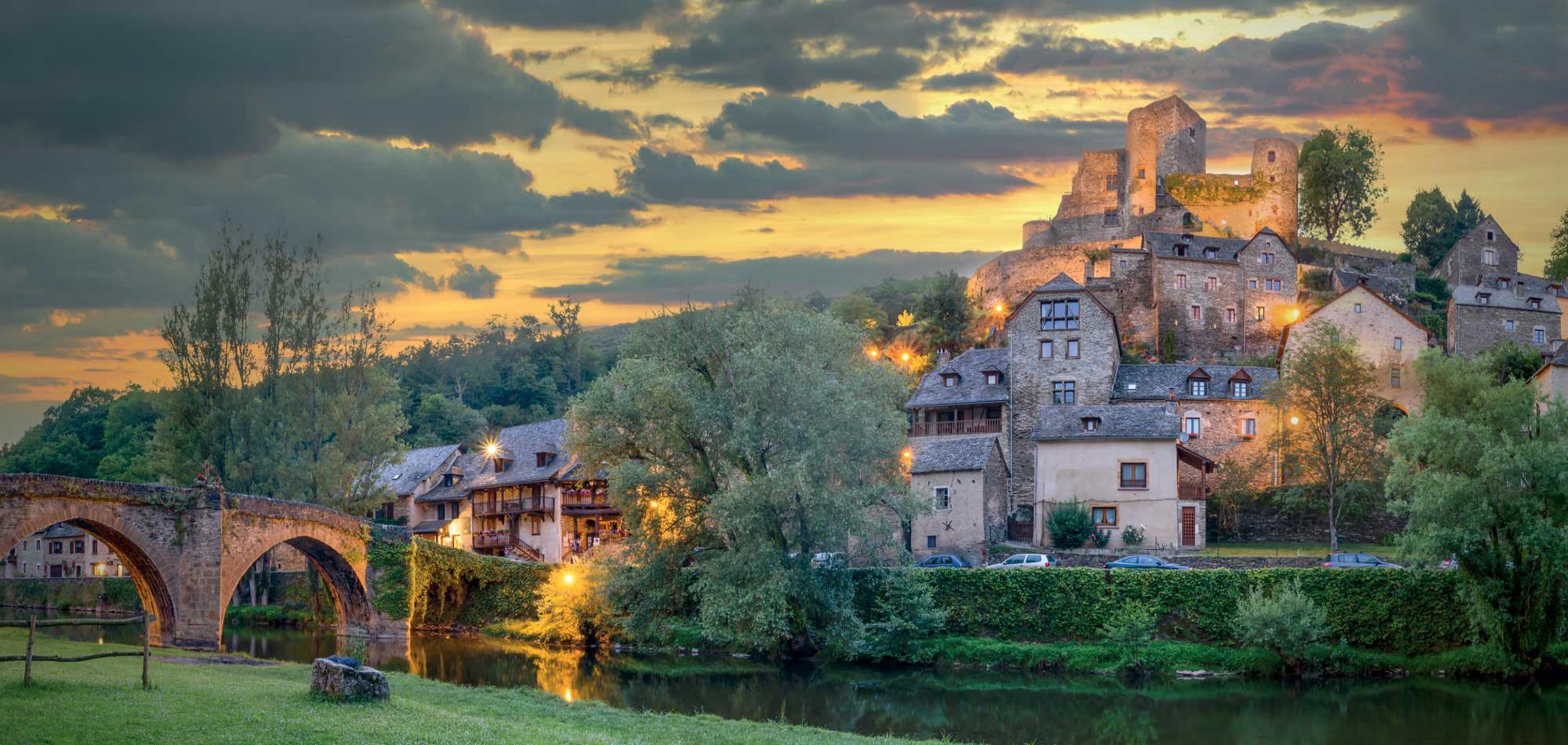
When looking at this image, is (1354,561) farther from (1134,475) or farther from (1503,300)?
(1503,300)

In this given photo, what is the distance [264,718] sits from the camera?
16.6 metres

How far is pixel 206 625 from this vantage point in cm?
3784

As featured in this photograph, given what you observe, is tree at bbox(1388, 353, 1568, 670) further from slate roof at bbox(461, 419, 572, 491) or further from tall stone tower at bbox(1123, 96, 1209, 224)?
tall stone tower at bbox(1123, 96, 1209, 224)

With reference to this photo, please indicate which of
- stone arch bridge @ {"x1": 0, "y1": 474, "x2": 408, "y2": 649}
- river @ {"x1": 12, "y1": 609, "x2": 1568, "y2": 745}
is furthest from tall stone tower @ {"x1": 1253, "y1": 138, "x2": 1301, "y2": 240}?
stone arch bridge @ {"x1": 0, "y1": 474, "x2": 408, "y2": 649}

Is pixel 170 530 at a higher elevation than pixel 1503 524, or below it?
below

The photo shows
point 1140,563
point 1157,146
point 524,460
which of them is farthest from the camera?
point 1157,146

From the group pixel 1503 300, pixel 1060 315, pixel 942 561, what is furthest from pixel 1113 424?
pixel 1503 300

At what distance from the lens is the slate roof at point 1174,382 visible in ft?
195

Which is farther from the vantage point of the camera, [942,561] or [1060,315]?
[1060,315]

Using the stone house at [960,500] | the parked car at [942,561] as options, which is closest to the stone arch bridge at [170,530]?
the parked car at [942,561]

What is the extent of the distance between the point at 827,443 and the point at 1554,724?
19.5m

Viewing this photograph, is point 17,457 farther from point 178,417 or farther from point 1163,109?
point 1163,109

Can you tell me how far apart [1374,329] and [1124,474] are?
20.0m

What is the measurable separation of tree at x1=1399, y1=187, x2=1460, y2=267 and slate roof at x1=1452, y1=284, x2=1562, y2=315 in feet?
64.2
